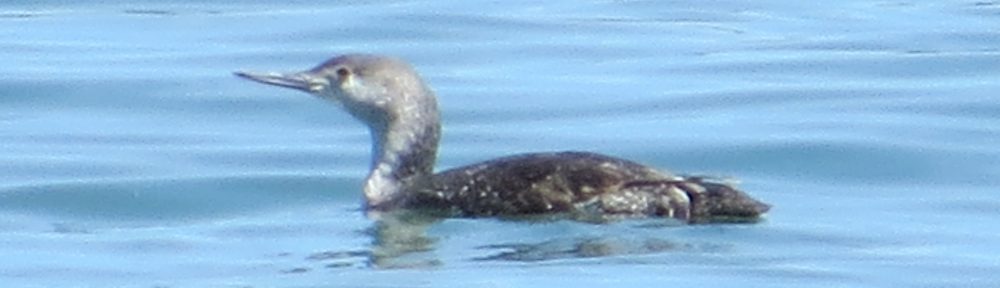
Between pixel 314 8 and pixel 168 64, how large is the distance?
3965mm

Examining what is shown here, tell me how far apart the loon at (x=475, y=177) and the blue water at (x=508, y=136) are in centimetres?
→ 11

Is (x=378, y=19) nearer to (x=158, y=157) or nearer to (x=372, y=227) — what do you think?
(x=158, y=157)

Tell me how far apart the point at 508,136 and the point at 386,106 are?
10.3 feet

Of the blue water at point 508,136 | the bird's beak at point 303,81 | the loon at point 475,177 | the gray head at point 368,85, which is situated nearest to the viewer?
the blue water at point 508,136

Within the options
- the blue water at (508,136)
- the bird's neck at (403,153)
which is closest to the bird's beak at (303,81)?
the bird's neck at (403,153)

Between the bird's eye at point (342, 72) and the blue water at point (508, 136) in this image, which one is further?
the bird's eye at point (342, 72)

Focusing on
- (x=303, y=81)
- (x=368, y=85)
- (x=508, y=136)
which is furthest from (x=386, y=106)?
(x=508, y=136)

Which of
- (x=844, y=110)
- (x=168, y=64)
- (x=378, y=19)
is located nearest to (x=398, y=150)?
(x=844, y=110)

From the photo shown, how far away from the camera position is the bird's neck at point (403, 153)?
15883 millimetres

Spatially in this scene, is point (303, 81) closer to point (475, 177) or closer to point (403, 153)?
point (403, 153)

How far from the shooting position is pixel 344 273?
13.9m

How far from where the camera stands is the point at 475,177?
15.3 m

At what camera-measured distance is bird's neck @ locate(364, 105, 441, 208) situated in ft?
52.1

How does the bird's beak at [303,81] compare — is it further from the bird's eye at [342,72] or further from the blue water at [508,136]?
the blue water at [508,136]
